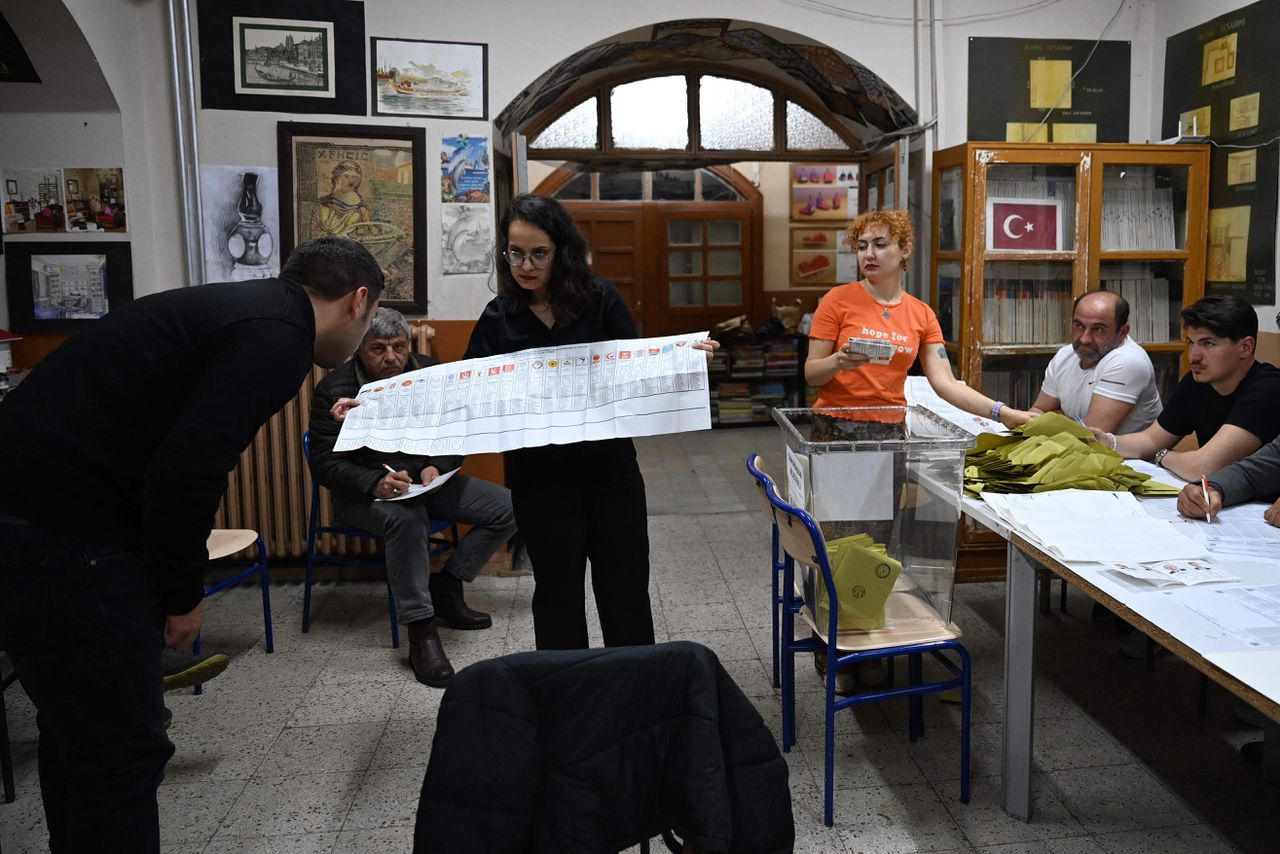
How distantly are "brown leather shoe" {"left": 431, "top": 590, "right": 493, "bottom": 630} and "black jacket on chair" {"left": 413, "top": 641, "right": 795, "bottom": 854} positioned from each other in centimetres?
225

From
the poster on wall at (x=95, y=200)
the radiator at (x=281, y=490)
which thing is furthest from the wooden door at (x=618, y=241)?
the poster on wall at (x=95, y=200)

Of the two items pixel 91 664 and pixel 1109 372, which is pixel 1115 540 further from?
pixel 91 664

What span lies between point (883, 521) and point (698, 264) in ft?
21.2

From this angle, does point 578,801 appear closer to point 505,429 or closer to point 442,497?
point 505,429

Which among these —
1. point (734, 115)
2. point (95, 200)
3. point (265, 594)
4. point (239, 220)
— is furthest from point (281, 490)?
point (734, 115)

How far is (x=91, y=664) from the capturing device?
162cm

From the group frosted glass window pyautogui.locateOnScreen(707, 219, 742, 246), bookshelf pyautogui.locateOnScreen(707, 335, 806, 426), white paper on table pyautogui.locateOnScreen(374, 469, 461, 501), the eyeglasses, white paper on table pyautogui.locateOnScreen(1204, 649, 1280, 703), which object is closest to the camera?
white paper on table pyautogui.locateOnScreen(1204, 649, 1280, 703)

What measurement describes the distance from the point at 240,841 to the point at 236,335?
4.59ft

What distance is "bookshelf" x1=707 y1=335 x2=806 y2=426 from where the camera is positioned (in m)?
8.04

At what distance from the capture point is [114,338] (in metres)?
1.58

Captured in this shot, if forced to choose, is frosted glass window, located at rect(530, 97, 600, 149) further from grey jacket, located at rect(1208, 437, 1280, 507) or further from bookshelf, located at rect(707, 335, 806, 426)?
grey jacket, located at rect(1208, 437, 1280, 507)

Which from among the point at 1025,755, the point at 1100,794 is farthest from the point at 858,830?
the point at 1100,794

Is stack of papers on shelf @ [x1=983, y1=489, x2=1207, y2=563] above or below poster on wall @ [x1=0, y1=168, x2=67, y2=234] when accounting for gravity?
below

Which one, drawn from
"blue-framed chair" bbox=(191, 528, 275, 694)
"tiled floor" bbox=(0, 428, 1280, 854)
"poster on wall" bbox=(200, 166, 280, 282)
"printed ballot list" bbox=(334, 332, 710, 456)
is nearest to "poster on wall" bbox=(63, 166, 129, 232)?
"poster on wall" bbox=(200, 166, 280, 282)
